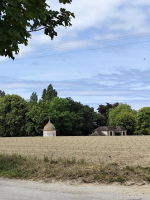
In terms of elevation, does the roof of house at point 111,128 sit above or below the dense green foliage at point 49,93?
below

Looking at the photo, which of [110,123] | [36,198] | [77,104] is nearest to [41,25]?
[36,198]

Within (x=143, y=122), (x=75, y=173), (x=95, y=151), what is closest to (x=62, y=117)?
(x=143, y=122)

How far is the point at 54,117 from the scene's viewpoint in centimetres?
8450

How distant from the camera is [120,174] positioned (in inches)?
413

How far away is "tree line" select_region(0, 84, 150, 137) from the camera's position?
269 feet

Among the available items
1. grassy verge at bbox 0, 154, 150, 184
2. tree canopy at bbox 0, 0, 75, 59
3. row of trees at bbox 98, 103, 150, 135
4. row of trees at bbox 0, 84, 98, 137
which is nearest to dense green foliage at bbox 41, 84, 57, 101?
row of trees at bbox 98, 103, 150, 135

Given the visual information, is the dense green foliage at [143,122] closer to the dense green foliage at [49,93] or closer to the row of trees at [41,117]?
the row of trees at [41,117]

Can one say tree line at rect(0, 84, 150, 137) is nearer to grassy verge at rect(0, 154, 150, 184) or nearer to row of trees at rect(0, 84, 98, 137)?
row of trees at rect(0, 84, 98, 137)

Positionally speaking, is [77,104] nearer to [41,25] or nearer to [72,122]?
[72,122]

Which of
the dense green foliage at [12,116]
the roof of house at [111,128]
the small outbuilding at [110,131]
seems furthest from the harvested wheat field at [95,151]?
the roof of house at [111,128]

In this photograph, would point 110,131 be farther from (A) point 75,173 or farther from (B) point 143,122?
(A) point 75,173

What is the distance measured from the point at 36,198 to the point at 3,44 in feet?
13.3

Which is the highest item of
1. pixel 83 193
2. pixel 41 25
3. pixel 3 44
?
pixel 41 25

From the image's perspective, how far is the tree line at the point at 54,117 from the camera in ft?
269
